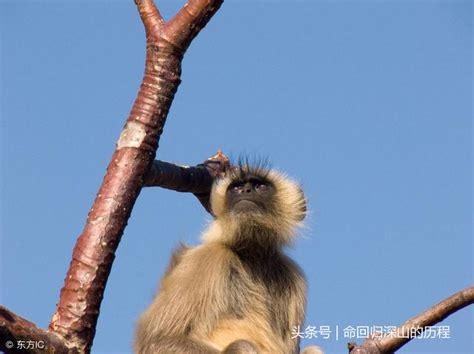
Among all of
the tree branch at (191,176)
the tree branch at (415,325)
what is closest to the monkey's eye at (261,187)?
the tree branch at (191,176)

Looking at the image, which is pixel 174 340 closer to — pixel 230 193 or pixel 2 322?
pixel 230 193

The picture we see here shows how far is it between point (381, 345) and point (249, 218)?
8.18 ft

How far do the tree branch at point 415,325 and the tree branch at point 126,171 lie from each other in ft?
4.91

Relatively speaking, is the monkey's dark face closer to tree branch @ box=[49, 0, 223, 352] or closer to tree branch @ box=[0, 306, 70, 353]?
tree branch @ box=[49, 0, 223, 352]

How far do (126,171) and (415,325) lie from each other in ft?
5.93

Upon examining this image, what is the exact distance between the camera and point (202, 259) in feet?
24.3

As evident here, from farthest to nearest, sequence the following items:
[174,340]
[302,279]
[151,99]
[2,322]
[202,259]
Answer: [302,279], [202,259], [174,340], [151,99], [2,322]

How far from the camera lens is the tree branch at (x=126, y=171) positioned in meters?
4.57

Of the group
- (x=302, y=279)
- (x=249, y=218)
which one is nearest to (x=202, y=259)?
(x=249, y=218)

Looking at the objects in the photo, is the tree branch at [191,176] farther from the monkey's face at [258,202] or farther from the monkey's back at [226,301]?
the monkey's back at [226,301]

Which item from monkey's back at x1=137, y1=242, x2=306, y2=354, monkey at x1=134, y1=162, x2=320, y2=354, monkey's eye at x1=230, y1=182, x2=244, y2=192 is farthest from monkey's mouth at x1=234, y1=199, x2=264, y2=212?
monkey's back at x1=137, y1=242, x2=306, y2=354

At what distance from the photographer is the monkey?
6.96m

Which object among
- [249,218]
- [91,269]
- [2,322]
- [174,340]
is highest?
[249,218]

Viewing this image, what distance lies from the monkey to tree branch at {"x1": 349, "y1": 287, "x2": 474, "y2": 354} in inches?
64.2
